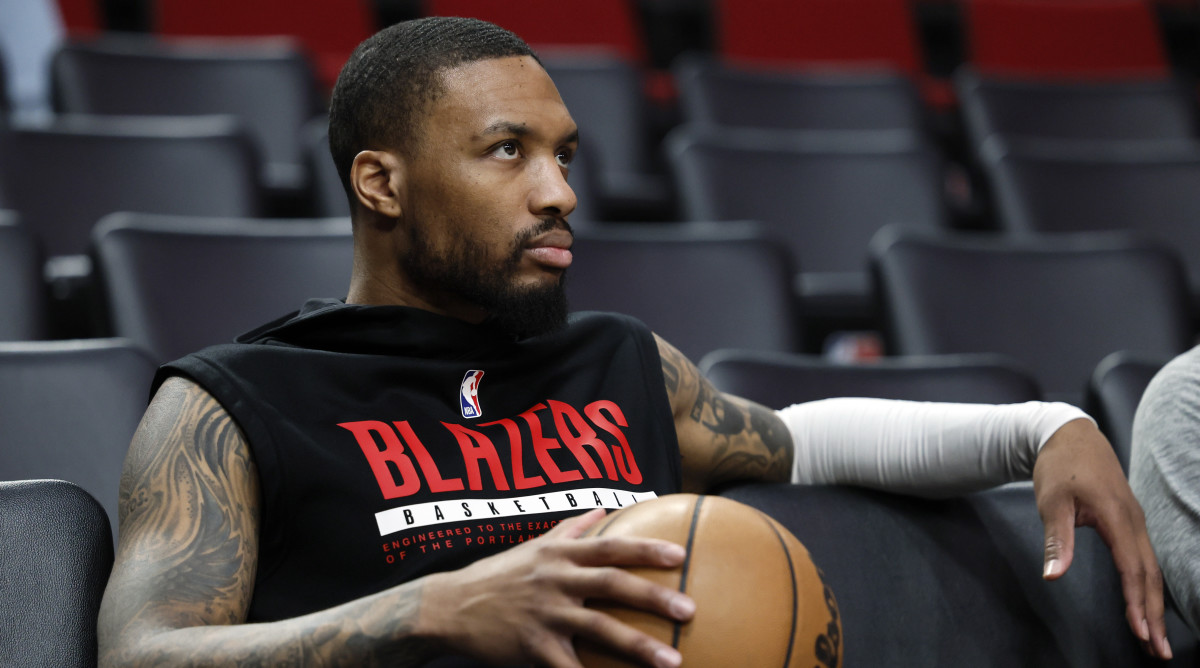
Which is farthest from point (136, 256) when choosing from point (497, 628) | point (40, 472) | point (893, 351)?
point (893, 351)

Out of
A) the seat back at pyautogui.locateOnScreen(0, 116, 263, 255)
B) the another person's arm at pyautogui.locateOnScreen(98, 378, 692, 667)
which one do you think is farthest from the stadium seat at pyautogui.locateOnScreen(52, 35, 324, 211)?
the another person's arm at pyautogui.locateOnScreen(98, 378, 692, 667)

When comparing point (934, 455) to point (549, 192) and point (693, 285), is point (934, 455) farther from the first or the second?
point (693, 285)

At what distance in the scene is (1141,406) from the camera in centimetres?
117

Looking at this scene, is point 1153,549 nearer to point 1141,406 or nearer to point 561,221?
point 1141,406

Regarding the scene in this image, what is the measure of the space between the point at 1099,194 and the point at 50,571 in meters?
2.13

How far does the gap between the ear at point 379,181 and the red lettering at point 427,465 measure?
22 centimetres

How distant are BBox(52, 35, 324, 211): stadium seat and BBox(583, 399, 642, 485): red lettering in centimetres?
134

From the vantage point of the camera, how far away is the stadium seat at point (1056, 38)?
3.57 meters

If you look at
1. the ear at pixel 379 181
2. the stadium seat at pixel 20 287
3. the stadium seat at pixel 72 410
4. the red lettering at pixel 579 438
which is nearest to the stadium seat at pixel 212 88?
the stadium seat at pixel 20 287

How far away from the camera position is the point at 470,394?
1025 mm

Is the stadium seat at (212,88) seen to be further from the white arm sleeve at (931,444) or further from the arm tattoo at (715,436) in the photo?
the white arm sleeve at (931,444)

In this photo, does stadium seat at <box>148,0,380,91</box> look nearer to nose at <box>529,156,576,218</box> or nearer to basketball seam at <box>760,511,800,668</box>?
nose at <box>529,156,576,218</box>

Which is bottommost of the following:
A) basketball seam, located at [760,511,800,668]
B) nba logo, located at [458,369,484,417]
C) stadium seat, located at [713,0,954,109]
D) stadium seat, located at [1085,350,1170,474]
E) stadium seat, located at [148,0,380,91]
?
stadium seat, located at [1085,350,1170,474]

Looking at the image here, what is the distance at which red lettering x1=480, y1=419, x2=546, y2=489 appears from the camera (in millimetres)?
976
